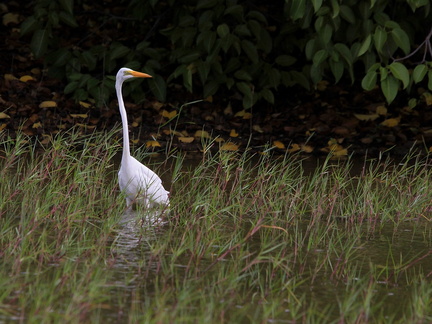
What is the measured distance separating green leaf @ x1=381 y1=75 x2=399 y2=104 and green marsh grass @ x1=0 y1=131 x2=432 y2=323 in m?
1.13

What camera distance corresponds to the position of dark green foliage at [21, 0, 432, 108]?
8.94 meters

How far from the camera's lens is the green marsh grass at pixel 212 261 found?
14.2ft

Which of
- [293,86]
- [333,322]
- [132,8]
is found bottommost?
[293,86]

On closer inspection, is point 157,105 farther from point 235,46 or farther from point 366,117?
point 366,117

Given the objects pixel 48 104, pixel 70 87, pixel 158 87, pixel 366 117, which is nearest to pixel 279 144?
pixel 366 117

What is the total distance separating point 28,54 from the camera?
12.4 meters

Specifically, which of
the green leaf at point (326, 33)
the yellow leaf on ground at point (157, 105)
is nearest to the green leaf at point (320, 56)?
the green leaf at point (326, 33)

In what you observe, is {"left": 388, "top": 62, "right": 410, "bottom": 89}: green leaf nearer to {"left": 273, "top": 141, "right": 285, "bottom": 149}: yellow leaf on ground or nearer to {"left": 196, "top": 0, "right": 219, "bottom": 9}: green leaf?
{"left": 273, "top": 141, "right": 285, "bottom": 149}: yellow leaf on ground

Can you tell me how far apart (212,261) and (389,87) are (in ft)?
10.7

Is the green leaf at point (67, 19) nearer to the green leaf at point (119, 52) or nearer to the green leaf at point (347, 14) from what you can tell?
the green leaf at point (119, 52)

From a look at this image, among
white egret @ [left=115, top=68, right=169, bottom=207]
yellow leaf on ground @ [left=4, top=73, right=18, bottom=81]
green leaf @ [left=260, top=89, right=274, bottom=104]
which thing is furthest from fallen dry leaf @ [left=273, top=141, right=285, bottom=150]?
yellow leaf on ground @ [left=4, top=73, right=18, bottom=81]

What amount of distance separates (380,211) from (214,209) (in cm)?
157

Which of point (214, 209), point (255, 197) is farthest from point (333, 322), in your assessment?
point (255, 197)

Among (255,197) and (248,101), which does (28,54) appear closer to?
(248,101)
